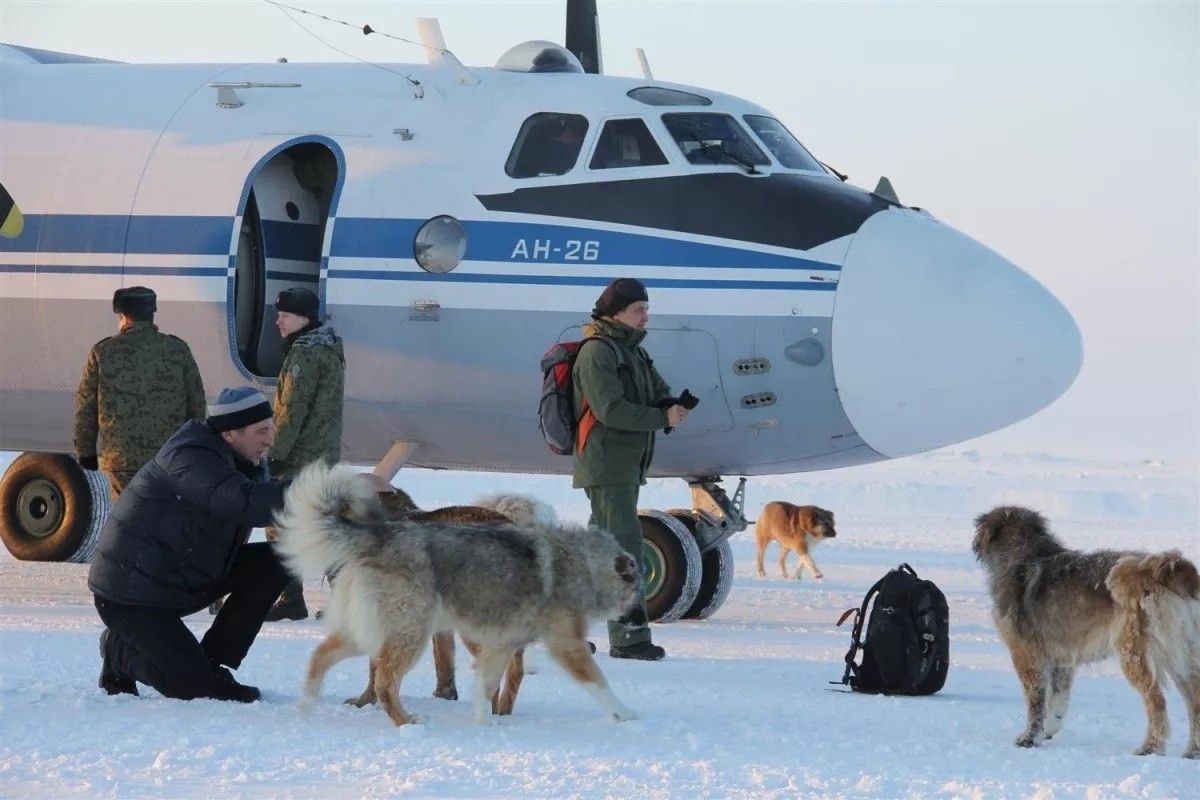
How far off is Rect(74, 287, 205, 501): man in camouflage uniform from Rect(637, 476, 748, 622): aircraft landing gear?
2761 millimetres

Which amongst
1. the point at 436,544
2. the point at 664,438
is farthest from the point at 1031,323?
the point at 436,544

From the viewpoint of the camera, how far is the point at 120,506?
286 inches

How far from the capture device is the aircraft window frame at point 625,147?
11.0 meters

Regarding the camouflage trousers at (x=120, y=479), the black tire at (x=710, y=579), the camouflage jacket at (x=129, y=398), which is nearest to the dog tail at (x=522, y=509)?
the camouflage jacket at (x=129, y=398)

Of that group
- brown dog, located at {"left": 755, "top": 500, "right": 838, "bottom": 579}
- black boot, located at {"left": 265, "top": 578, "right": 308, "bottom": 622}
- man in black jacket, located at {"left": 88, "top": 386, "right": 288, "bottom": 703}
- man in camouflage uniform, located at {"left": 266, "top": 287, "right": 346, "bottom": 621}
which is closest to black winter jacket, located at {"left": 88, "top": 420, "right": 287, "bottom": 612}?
man in black jacket, located at {"left": 88, "top": 386, "right": 288, "bottom": 703}

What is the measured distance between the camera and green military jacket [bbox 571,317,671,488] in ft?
28.7

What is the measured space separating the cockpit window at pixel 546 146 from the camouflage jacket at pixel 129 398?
8.06 feet

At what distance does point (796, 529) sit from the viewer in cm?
1602

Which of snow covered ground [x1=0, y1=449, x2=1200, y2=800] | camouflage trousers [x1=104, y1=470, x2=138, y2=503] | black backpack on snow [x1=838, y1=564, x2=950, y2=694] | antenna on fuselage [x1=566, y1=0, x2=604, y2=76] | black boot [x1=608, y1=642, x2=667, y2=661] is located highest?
antenna on fuselage [x1=566, y1=0, x2=604, y2=76]

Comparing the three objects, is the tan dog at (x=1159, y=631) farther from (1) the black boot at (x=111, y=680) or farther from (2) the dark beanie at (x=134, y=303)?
(2) the dark beanie at (x=134, y=303)

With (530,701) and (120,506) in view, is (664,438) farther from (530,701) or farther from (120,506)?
(120,506)

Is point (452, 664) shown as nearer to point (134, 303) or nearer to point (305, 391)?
point (305, 391)

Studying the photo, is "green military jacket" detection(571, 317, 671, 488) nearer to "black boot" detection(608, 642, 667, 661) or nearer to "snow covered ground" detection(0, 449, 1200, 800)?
"black boot" detection(608, 642, 667, 661)

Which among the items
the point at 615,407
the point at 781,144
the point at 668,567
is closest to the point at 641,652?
the point at 615,407
